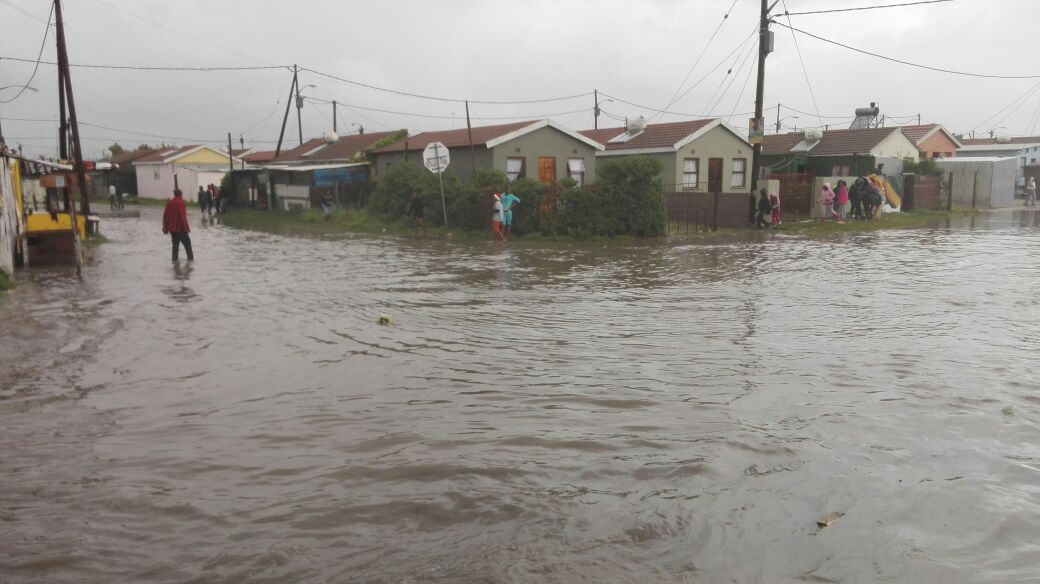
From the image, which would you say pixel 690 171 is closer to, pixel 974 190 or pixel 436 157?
pixel 436 157

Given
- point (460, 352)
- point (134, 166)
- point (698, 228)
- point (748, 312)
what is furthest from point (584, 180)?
point (134, 166)

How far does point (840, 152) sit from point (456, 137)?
22.4 m

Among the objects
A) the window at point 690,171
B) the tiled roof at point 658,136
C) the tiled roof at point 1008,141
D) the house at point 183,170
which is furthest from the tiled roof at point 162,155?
the tiled roof at point 1008,141

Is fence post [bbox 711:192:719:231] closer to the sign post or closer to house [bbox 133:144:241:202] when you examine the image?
the sign post

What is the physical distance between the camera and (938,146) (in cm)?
5084

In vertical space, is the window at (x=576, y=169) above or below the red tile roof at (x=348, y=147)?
below

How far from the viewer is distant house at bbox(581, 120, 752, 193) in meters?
36.4

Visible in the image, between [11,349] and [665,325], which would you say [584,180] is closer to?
[665,325]

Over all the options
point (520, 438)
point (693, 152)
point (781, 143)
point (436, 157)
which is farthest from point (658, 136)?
point (520, 438)

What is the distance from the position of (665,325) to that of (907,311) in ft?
13.3

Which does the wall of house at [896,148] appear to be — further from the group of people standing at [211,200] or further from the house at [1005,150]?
the group of people standing at [211,200]

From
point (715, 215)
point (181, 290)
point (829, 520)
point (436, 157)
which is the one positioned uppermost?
point (436, 157)

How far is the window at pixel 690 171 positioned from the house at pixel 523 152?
4.05 meters

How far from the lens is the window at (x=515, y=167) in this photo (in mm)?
33094
